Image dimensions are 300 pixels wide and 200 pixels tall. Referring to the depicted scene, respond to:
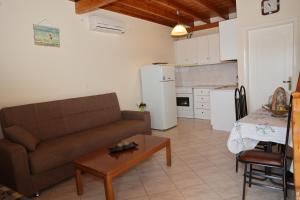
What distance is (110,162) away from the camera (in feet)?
7.05

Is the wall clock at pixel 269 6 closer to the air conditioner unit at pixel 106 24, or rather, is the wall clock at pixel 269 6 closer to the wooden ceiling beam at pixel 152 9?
the wooden ceiling beam at pixel 152 9

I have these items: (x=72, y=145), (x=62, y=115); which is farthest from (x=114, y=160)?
(x=62, y=115)

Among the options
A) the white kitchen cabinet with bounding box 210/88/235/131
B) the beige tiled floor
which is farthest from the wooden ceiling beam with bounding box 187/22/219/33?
the beige tiled floor

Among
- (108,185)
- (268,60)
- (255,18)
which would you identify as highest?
(255,18)

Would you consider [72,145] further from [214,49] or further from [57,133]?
[214,49]

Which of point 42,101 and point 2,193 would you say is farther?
point 42,101

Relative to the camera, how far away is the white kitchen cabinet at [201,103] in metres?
5.25

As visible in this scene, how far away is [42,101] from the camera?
3.16 m

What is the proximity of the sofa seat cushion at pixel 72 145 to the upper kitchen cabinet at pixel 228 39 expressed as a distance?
2481 millimetres

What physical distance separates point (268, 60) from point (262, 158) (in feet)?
7.42

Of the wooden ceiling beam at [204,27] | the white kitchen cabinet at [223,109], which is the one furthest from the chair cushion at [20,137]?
the wooden ceiling beam at [204,27]

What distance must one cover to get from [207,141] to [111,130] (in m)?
1.71

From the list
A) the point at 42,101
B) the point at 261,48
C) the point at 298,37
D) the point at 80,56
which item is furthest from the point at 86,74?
the point at 298,37

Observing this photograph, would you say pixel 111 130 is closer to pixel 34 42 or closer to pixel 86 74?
pixel 86 74
